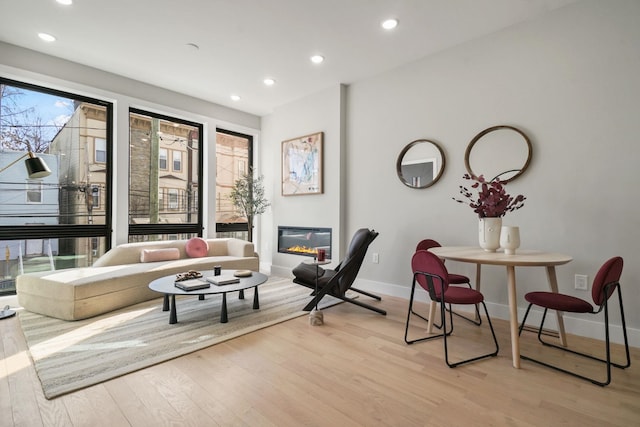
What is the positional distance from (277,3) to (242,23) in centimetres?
47

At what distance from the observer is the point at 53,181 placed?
12.3 ft

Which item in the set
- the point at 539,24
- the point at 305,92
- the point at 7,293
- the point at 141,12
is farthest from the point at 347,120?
the point at 7,293

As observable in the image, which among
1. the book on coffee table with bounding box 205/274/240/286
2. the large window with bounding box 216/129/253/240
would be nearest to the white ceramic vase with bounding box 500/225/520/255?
the book on coffee table with bounding box 205/274/240/286

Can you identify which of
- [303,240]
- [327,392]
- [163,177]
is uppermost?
[163,177]

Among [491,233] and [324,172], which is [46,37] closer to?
[324,172]

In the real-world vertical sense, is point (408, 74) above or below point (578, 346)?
above

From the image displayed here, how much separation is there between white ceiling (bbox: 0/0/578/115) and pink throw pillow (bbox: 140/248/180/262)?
7.74 ft

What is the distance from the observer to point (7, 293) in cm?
346

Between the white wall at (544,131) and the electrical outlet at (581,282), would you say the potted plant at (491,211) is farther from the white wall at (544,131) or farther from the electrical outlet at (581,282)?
the electrical outlet at (581,282)

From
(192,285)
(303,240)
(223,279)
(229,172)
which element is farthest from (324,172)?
(192,285)

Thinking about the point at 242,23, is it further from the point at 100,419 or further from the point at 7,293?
the point at 7,293

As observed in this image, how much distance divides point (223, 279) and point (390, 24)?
2.98 m

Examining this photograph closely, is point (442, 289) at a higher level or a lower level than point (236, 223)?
lower

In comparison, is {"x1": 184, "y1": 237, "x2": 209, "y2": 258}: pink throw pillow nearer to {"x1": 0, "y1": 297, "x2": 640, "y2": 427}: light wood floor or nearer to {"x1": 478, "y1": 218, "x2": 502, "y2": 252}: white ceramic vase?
{"x1": 0, "y1": 297, "x2": 640, "y2": 427}: light wood floor
